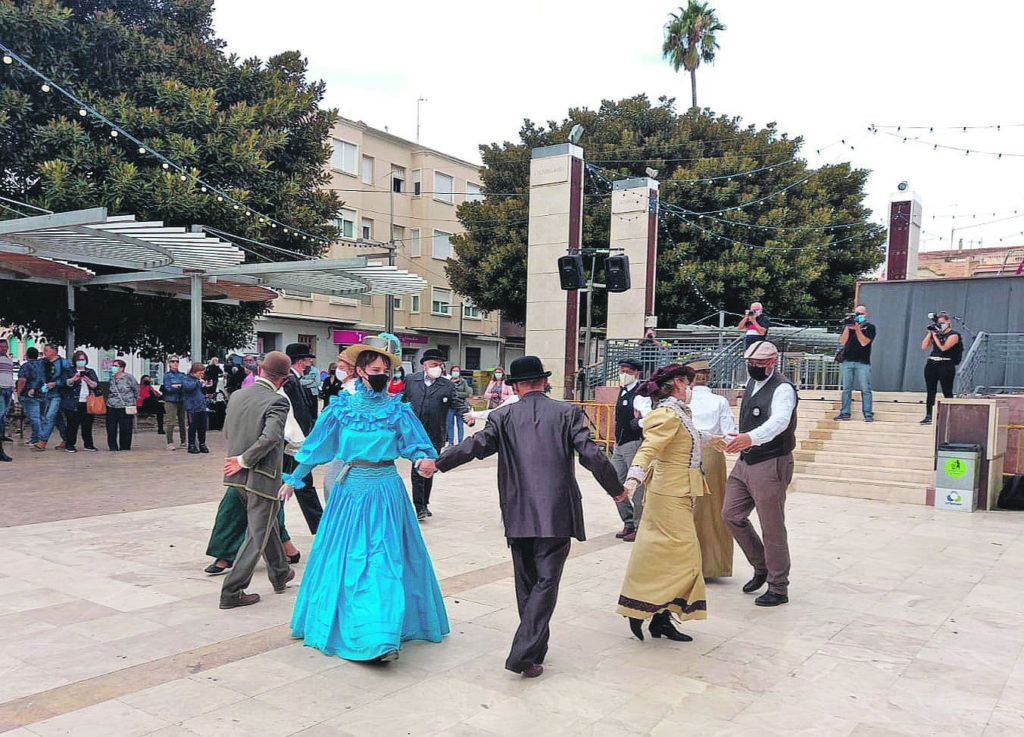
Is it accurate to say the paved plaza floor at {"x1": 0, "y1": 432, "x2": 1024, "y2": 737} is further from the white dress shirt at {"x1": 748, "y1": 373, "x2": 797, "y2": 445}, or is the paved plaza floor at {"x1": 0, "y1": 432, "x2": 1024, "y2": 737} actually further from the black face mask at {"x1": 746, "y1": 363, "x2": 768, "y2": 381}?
the black face mask at {"x1": 746, "y1": 363, "x2": 768, "y2": 381}

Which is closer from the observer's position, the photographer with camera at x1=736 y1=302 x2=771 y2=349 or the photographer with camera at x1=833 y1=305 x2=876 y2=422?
the photographer with camera at x1=833 y1=305 x2=876 y2=422

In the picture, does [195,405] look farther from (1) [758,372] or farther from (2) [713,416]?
(1) [758,372]

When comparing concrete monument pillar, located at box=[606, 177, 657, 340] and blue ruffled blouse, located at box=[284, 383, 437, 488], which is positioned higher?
concrete monument pillar, located at box=[606, 177, 657, 340]

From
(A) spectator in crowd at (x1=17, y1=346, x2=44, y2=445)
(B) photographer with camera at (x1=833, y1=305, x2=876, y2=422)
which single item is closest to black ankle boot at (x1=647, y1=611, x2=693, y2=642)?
(B) photographer with camera at (x1=833, y1=305, x2=876, y2=422)

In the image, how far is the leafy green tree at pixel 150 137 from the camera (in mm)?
14156

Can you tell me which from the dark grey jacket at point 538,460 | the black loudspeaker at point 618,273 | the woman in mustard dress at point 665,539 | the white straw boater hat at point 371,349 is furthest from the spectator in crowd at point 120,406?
the woman in mustard dress at point 665,539

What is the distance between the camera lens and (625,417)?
7.92 metres

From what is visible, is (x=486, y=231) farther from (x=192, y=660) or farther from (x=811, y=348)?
(x=192, y=660)

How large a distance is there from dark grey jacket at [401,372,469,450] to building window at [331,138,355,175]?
90.7 feet

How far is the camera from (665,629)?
4.82 m

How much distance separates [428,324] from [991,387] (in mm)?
29948

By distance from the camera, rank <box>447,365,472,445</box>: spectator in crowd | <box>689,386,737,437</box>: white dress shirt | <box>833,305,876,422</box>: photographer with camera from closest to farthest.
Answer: <box>689,386,737,437</box>: white dress shirt
<box>447,365,472,445</box>: spectator in crowd
<box>833,305,876,422</box>: photographer with camera

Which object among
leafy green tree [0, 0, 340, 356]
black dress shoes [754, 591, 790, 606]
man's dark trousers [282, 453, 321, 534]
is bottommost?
black dress shoes [754, 591, 790, 606]

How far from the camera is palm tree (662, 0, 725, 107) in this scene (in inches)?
1444
